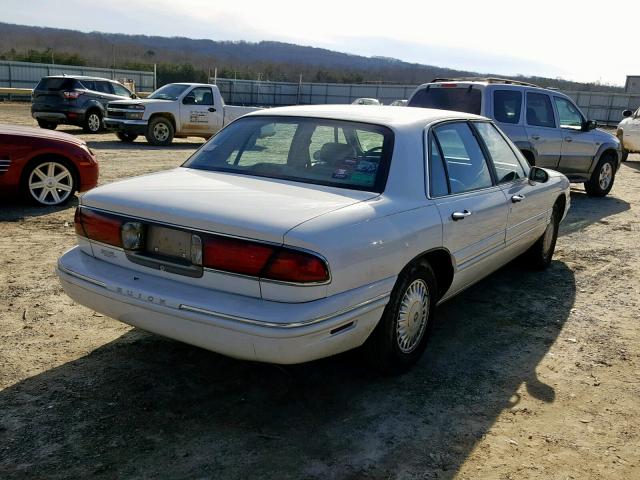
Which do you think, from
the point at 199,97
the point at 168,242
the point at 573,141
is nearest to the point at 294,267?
the point at 168,242

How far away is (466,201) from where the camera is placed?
13.5 feet

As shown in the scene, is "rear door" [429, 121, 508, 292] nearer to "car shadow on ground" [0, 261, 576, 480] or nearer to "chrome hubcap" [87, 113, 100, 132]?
"car shadow on ground" [0, 261, 576, 480]

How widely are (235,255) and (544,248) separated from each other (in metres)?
4.07

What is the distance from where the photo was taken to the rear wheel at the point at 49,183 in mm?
7719

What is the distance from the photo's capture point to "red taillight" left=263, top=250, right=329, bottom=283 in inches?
113

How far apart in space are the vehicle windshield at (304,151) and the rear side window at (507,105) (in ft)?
18.7

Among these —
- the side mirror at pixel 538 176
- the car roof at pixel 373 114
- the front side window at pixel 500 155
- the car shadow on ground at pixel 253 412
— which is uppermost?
the car roof at pixel 373 114

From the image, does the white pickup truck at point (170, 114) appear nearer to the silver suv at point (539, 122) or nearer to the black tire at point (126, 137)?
the black tire at point (126, 137)

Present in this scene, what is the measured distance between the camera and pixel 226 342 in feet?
9.48

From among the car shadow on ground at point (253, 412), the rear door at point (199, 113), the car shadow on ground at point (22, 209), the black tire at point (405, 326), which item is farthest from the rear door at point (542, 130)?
the rear door at point (199, 113)

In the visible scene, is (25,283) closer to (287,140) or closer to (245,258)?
(287,140)

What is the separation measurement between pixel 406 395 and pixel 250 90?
148 ft

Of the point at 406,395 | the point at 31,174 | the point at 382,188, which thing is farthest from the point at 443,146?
the point at 31,174

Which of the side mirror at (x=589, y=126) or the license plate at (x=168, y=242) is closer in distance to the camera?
the license plate at (x=168, y=242)
